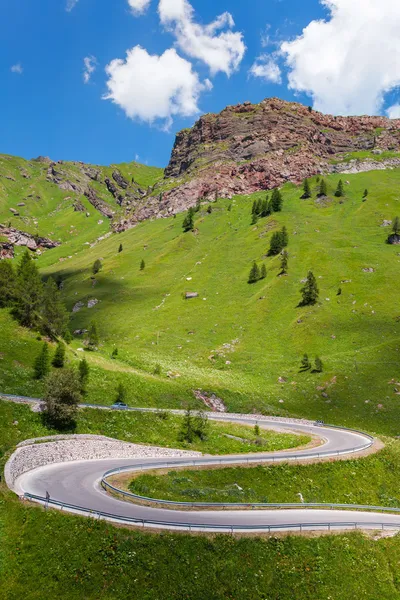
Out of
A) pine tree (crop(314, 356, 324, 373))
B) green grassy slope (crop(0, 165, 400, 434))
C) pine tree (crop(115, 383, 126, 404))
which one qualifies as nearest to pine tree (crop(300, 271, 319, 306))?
green grassy slope (crop(0, 165, 400, 434))

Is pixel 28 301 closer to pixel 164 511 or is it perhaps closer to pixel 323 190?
pixel 164 511

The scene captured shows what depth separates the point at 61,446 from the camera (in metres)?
34.8

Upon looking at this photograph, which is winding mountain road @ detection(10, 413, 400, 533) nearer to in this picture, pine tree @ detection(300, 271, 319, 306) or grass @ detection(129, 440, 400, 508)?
grass @ detection(129, 440, 400, 508)

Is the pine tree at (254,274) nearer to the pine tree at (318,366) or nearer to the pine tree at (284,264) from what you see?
the pine tree at (284,264)

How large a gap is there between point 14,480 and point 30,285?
4315 centimetres

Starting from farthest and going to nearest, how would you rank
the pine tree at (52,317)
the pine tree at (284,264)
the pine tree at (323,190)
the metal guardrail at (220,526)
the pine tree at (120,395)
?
the pine tree at (323,190)
the pine tree at (284,264)
the pine tree at (52,317)
the pine tree at (120,395)
the metal guardrail at (220,526)

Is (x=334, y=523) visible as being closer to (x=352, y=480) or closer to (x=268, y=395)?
(x=352, y=480)

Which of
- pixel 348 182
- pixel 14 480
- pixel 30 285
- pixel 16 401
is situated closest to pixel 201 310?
pixel 30 285

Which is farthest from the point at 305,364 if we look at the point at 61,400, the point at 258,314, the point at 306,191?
the point at 306,191

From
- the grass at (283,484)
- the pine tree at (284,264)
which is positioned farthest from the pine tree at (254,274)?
the grass at (283,484)

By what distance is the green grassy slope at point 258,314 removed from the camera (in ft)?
210

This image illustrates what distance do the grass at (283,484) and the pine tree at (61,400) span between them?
1309cm

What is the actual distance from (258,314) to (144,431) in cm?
6316

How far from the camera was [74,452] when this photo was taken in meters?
35.3
